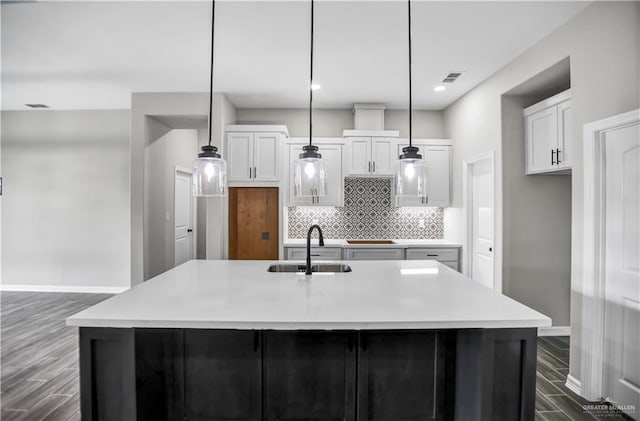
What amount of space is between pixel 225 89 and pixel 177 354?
3364 mm

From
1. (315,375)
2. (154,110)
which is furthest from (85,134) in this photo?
(315,375)

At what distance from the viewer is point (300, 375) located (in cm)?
183

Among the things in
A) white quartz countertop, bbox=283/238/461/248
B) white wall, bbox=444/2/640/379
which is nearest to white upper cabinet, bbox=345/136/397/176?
white quartz countertop, bbox=283/238/461/248

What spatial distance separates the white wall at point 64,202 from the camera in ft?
17.1

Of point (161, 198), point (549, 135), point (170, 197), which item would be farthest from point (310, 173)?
point (170, 197)

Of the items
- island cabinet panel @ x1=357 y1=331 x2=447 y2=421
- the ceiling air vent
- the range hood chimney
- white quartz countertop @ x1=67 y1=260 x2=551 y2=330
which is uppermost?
the ceiling air vent

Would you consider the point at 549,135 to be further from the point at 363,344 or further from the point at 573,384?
the point at 363,344

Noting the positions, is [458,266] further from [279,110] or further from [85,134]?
[85,134]

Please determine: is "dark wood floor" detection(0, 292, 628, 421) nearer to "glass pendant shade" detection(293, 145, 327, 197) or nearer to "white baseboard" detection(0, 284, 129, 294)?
"white baseboard" detection(0, 284, 129, 294)

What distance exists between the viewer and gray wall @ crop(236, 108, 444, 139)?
506 cm

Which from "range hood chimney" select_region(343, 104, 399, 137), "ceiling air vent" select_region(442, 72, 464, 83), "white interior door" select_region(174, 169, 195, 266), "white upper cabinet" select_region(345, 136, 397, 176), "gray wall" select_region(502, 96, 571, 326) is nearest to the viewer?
"gray wall" select_region(502, 96, 571, 326)

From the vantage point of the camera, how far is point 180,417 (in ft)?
6.02

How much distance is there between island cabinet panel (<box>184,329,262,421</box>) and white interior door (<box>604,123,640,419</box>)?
243cm

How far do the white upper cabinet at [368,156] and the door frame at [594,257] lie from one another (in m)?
2.45
